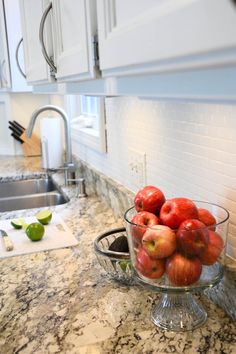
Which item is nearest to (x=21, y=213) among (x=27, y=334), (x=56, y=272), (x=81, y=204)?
(x=81, y=204)

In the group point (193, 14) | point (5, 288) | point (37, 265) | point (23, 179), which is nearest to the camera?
point (193, 14)

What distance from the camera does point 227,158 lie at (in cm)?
87

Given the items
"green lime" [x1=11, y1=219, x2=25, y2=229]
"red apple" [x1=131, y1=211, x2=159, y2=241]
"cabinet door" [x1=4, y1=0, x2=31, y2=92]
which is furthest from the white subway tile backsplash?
"cabinet door" [x1=4, y1=0, x2=31, y2=92]

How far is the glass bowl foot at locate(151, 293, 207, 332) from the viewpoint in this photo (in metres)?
0.85

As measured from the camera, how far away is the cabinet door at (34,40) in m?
1.21

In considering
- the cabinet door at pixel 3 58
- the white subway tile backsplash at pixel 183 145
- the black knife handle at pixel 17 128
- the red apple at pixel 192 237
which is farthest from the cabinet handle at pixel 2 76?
the red apple at pixel 192 237

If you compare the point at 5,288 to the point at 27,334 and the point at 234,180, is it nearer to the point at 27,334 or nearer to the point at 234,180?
the point at 27,334

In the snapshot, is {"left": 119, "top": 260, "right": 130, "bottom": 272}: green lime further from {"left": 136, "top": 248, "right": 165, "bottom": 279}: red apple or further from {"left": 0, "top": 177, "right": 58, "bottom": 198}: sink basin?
{"left": 0, "top": 177, "right": 58, "bottom": 198}: sink basin

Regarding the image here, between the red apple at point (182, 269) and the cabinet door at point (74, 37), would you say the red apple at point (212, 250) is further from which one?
the cabinet door at point (74, 37)

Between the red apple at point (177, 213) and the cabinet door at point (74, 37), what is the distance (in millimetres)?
317

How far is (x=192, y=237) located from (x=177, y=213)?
0.07m

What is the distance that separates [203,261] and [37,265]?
579 mm

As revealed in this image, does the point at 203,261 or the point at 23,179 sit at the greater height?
the point at 203,261

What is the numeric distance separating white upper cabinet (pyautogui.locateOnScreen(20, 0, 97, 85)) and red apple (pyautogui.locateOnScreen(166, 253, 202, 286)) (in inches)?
15.9
